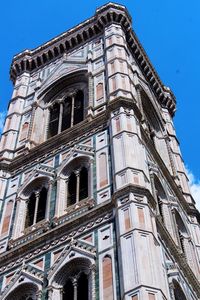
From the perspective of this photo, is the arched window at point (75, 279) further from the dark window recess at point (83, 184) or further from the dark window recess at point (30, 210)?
the dark window recess at point (30, 210)

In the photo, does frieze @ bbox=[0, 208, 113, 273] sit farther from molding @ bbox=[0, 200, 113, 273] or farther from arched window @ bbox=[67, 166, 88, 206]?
arched window @ bbox=[67, 166, 88, 206]

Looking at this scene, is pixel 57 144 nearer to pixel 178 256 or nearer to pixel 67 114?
pixel 67 114

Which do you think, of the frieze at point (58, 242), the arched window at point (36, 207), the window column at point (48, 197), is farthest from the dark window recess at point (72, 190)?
the frieze at point (58, 242)

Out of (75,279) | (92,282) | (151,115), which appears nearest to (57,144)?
(151,115)

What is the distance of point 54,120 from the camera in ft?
91.7

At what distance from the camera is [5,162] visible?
81.5ft

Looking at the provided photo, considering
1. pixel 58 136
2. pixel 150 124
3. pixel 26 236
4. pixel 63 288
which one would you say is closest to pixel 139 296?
pixel 63 288

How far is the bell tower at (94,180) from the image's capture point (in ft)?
55.2

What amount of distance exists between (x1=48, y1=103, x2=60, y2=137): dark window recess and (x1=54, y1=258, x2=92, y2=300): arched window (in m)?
9.94

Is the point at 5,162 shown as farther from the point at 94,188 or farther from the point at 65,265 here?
the point at 65,265

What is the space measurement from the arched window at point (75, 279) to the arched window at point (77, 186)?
3.28m

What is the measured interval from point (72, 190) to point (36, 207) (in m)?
1.17

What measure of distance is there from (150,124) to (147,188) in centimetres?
1084

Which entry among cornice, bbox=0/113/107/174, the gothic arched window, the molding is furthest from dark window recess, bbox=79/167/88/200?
the gothic arched window
